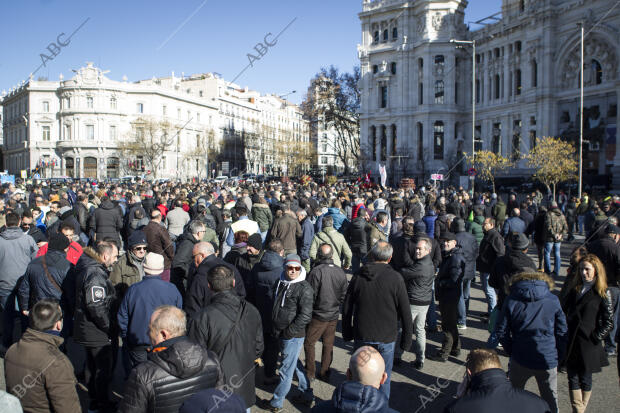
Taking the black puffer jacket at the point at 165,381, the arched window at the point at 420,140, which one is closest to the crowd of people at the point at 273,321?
the black puffer jacket at the point at 165,381

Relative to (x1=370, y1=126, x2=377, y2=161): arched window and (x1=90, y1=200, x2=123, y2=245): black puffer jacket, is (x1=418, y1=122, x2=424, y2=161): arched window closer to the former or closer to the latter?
(x1=370, y1=126, x2=377, y2=161): arched window

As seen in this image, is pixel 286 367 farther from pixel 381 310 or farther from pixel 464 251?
pixel 464 251

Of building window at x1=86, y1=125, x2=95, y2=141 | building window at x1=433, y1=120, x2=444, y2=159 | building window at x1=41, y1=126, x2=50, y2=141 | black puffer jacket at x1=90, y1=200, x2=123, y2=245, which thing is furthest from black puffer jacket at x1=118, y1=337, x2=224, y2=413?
building window at x1=41, y1=126, x2=50, y2=141

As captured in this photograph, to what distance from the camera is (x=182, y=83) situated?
82.0 metres

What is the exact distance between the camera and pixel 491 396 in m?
2.86

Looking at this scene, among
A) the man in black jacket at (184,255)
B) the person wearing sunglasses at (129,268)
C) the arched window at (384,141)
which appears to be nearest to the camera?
the person wearing sunglasses at (129,268)

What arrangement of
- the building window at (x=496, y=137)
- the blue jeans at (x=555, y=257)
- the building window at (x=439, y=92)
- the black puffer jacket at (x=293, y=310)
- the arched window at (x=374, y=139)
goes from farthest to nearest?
the arched window at (x=374, y=139)
the building window at (x=439, y=92)
the building window at (x=496, y=137)
the blue jeans at (x=555, y=257)
the black puffer jacket at (x=293, y=310)

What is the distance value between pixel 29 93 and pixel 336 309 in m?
72.5

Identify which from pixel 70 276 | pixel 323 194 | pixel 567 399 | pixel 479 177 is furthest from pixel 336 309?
pixel 479 177

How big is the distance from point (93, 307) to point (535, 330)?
4204 millimetres

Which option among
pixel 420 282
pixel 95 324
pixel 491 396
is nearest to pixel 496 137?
pixel 420 282

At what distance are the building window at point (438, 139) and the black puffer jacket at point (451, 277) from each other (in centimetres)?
4714

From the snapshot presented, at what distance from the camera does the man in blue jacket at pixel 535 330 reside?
4.31 metres

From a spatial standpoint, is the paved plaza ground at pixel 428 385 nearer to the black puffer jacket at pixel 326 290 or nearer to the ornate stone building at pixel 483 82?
the black puffer jacket at pixel 326 290
